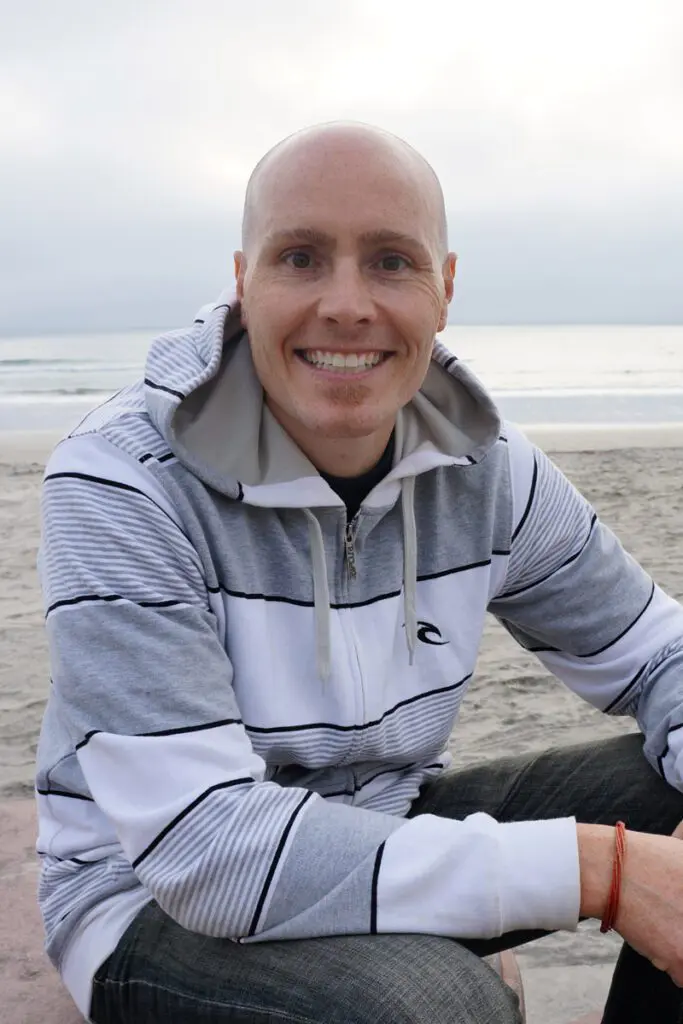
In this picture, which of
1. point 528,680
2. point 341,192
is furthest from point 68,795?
point 528,680

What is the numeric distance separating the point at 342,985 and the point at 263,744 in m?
0.43

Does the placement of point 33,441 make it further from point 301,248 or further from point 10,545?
point 301,248

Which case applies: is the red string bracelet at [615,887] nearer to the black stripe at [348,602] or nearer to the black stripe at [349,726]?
the black stripe at [349,726]

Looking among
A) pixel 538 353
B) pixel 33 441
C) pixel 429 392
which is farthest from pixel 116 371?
pixel 429 392

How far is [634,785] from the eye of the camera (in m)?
2.09

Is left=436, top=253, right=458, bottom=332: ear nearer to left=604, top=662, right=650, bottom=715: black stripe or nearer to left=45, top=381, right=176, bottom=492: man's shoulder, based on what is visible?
left=45, top=381, right=176, bottom=492: man's shoulder

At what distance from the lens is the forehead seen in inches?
70.1

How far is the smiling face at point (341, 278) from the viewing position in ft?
5.86

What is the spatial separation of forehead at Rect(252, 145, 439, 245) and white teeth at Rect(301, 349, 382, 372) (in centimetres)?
20

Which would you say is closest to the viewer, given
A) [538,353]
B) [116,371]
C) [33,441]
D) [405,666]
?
[405,666]

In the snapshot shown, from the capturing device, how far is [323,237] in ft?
5.88

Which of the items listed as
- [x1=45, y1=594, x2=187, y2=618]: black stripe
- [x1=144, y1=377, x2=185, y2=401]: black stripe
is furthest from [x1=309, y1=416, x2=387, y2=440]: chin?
[x1=45, y1=594, x2=187, y2=618]: black stripe

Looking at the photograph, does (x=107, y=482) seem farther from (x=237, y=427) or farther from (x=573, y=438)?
(x=573, y=438)

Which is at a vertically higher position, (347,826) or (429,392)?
(429,392)
